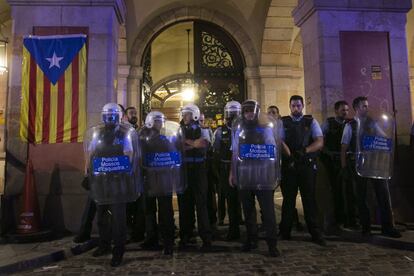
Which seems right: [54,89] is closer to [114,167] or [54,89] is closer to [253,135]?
[114,167]

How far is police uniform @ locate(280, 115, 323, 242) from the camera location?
483cm

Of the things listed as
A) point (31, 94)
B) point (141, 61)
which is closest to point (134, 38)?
point (141, 61)

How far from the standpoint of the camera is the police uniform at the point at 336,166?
541 cm

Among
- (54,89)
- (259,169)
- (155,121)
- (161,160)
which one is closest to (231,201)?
(259,169)

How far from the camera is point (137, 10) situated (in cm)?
1066

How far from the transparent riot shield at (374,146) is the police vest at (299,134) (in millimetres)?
669

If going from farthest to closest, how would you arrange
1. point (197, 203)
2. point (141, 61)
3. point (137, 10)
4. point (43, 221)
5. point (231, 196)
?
point (141, 61) → point (137, 10) → point (43, 221) → point (231, 196) → point (197, 203)

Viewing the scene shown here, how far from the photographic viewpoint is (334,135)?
542 cm

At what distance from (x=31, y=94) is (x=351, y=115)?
5.12 metres

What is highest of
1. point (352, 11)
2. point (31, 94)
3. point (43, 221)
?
point (352, 11)

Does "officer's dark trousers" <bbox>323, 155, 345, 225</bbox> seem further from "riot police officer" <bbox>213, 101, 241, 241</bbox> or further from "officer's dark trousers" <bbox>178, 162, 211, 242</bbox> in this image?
"officer's dark trousers" <bbox>178, 162, 211, 242</bbox>

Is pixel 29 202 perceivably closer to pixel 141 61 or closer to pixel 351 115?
pixel 351 115

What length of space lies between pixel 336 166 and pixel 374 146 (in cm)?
70

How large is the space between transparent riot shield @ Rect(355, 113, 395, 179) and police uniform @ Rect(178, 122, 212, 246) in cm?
207
